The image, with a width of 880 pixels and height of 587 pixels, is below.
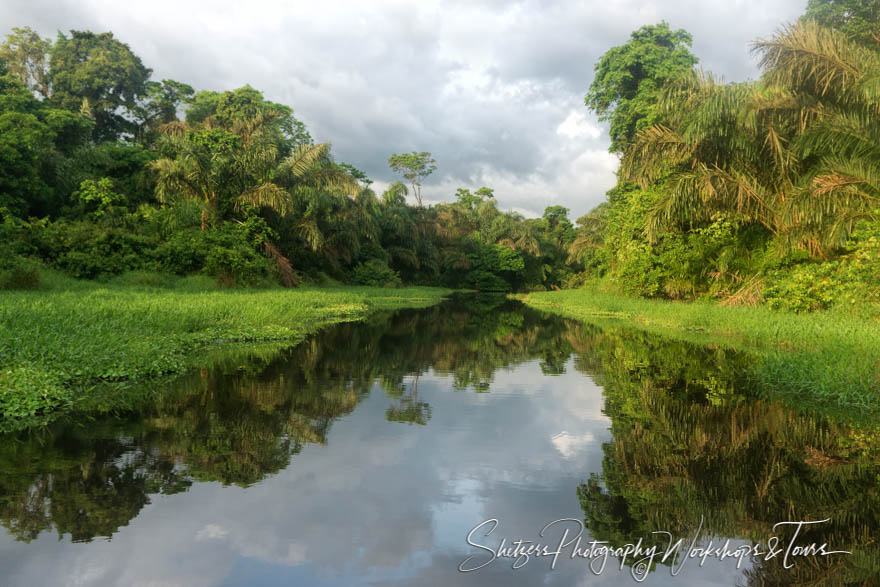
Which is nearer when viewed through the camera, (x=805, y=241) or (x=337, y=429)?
(x=337, y=429)

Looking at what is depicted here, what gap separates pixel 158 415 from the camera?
6.20 meters

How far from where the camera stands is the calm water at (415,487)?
3.39 metres

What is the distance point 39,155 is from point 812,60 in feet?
99.3

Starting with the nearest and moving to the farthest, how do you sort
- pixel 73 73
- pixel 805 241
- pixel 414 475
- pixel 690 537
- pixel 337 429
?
pixel 690 537 < pixel 414 475 < pixel 337 429 < pixel 805 241 < pixel 73 73

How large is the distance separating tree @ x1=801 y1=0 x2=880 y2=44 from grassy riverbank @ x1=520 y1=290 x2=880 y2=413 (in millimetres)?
12352

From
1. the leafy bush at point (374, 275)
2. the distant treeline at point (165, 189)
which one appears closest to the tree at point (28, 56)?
the distant treeline at point (165, 189)

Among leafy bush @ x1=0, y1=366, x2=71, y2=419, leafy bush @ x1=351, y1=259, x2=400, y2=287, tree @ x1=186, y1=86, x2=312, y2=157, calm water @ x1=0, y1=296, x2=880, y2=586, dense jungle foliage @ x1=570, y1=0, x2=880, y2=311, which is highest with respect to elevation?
tree @ x1=186, y1=86, x2=312, y2=157

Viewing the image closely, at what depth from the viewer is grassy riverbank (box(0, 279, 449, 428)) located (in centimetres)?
628

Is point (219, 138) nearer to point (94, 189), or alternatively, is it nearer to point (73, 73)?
point (94, 189)

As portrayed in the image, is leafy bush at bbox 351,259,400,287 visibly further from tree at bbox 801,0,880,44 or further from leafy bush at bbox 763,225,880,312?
tree at bbox 801,0,880,44

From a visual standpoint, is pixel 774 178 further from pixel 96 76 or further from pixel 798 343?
pixel 96 76

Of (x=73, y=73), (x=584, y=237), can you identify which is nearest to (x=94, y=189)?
(x=73, y=73)

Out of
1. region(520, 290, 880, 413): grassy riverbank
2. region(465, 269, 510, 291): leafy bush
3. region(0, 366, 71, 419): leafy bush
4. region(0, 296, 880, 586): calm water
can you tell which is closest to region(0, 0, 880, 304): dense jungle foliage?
region(520, 290, 880, 413): grassy riverbank

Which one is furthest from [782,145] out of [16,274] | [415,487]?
[16,274]
